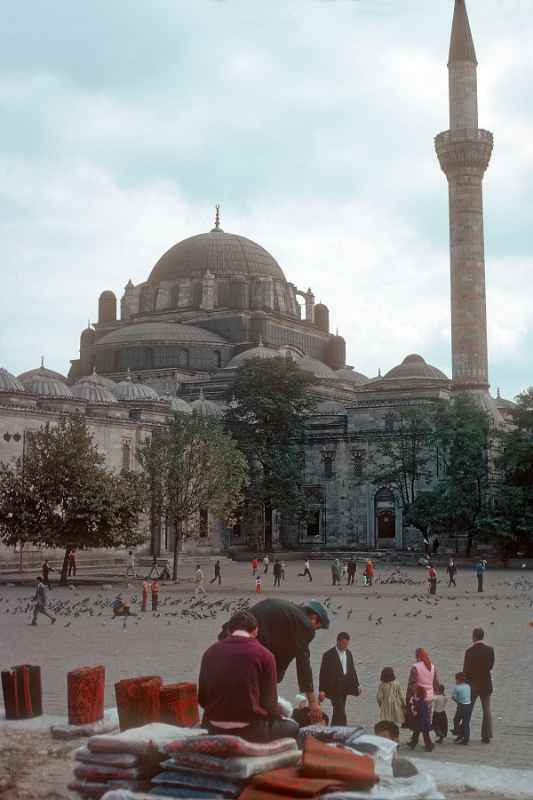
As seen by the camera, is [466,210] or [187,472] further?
[466,210]

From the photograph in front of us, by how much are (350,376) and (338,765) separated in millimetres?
66051

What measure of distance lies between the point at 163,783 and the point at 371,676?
775 centimetres

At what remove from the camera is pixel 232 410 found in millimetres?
51656

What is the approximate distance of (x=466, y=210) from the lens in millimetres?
50281

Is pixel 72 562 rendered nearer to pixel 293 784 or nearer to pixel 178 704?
pixel 178 704

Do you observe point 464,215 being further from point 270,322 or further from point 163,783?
point 163,783

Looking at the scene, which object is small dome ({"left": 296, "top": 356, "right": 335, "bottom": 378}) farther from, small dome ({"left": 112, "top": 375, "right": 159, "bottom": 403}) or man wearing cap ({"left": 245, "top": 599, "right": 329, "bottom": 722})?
man wearing cap ({"left": 245, "top": 599, "right": 329, "bottom": 722})

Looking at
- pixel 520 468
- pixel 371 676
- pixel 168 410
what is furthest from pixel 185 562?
pixel 371 676

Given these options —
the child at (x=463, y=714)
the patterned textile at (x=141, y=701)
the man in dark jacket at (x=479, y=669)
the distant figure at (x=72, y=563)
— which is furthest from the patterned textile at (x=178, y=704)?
the distant figure at (x=72, y=563)

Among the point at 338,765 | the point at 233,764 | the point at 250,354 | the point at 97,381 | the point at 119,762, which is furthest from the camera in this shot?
the point at 250,354

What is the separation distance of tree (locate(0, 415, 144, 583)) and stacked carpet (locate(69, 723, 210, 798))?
26.6 metres

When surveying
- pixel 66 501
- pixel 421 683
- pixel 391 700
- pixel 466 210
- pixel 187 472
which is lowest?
pixel 391 700

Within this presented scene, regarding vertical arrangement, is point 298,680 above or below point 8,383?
below

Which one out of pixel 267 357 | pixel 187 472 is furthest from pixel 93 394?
pixel 187 472
